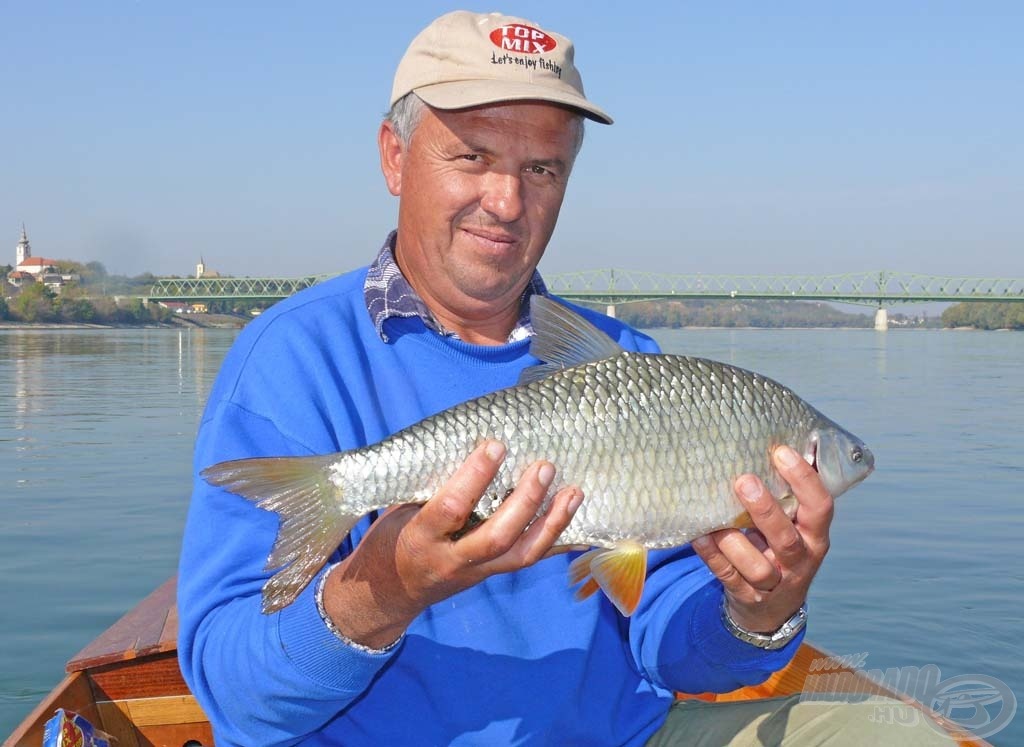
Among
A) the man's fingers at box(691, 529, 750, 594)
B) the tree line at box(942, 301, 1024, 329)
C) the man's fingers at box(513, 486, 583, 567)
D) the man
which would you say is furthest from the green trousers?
the tree line at box(942, 301, 1024, 329)

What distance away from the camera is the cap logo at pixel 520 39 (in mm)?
2930

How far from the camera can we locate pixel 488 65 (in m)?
2.89

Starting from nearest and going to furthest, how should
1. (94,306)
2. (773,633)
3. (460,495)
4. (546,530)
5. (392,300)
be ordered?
(460,495) → (546,530) → (773,633) → (392,300) → (94,306)

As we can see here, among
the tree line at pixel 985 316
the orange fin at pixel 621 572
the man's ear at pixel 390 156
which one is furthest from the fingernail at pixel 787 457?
the tree line at pixel 985 316

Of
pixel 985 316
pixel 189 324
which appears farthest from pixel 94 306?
pixel 985 316

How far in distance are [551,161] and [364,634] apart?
4.83ft

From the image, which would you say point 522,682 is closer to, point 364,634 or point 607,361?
point 364,634

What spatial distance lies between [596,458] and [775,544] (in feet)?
1.65

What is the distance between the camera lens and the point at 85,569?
29.8 ft

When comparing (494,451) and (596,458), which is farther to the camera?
(596,458)

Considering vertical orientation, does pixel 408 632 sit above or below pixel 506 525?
below

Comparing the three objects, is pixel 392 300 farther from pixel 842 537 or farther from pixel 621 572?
pixel 842 537

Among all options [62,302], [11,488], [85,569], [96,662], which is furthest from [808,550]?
[62,302]

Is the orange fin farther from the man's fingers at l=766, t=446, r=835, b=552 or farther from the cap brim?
the cap brim
